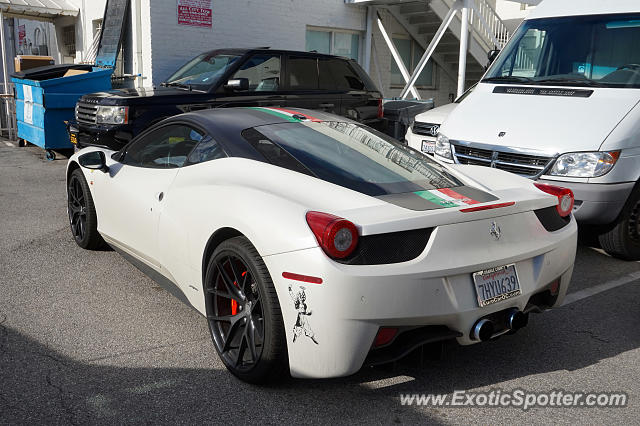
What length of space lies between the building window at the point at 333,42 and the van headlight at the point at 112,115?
789 cm

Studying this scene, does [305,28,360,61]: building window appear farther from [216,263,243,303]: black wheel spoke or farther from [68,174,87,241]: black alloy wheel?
[216,263,243,303]: black wheel spoke

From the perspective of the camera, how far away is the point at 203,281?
343 cm

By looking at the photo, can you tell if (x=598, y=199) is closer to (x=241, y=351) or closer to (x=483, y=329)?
(x=483, y=329)

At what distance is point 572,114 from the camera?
5387mm

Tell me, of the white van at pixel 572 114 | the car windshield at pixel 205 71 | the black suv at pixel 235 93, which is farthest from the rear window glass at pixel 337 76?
the white van at pixel 572 114

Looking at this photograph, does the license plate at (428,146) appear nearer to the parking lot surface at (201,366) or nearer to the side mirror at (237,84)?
the side mirror at (237,84)

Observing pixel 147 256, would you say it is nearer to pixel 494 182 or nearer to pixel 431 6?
pixel 494 182

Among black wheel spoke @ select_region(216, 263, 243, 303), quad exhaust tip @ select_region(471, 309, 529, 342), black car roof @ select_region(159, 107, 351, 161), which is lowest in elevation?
quad exhaust tip @ select_region(471, 309, 529, 342)

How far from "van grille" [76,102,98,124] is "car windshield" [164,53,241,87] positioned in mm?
1182

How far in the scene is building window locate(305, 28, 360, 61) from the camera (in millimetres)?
15082

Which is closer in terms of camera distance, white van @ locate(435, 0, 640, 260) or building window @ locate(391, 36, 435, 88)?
white van @ locate(435, 0, 640, 260)

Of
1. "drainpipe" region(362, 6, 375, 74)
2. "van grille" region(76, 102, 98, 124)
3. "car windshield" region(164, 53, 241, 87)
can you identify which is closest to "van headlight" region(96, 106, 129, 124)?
"van grille" region(76, 102, 98, 124)

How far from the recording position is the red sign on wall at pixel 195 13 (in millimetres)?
12477

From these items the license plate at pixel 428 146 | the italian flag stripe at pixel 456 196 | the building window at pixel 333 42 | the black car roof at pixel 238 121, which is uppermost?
the building window at pixel 333 42
